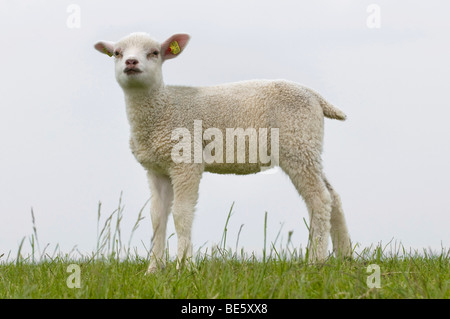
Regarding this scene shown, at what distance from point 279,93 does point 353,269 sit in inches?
87.5

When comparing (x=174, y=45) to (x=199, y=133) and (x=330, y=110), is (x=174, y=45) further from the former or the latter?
(x=330, y=110)

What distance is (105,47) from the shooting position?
611 cm

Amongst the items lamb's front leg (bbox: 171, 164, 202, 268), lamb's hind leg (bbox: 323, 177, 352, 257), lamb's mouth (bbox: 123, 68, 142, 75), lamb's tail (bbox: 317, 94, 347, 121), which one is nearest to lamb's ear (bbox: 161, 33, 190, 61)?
lamb's mouth (bbox: 123, 68, 142, 75)

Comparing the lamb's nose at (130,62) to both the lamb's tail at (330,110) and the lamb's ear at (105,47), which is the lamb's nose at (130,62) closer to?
the lamb's ear at (105,47)

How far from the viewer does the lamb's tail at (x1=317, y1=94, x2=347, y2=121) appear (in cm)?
647

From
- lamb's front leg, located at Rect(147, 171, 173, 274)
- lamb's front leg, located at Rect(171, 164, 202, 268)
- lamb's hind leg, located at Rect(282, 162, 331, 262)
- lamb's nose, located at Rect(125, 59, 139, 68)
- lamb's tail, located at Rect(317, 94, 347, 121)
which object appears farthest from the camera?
lamb's tail, located at Rect(317, 94, 347, 121)

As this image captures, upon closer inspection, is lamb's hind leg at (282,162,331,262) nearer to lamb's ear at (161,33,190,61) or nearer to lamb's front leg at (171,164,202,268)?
lamb's front leg at (171,164,202,268)

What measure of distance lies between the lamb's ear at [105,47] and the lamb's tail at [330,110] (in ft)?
8.38

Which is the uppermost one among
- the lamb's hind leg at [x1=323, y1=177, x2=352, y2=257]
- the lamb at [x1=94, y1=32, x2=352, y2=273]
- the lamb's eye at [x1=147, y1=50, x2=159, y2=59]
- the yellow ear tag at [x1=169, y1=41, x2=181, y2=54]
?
the yellow ear tag at [x1=169, y1=41, x2=181, y2=54]

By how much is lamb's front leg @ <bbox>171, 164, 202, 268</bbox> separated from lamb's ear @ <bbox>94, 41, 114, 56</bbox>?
1.63 metres

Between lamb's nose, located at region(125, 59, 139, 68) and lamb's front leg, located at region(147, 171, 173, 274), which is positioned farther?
lamb's front leg, located at region(147, 171, 173, 274)

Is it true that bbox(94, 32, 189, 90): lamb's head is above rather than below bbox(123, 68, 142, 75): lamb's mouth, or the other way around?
above
